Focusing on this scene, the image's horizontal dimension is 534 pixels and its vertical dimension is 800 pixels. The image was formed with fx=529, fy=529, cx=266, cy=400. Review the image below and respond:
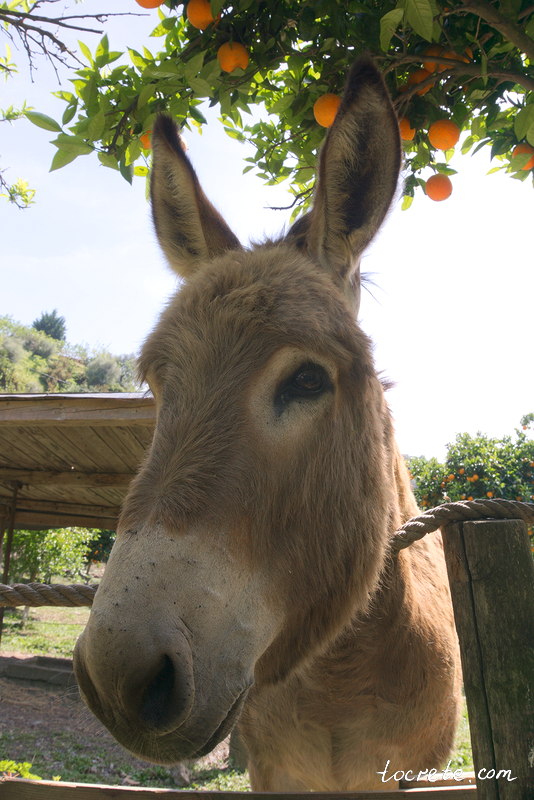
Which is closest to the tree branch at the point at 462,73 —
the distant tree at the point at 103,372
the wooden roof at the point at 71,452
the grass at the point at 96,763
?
the wooden roof at the point at 71,452

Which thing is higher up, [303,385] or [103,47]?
[103,47]

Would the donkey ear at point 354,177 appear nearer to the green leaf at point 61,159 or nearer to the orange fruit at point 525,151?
the orange fruit at point 525,151

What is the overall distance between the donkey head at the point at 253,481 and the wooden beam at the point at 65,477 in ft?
19.9

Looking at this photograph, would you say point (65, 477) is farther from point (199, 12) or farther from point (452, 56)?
point (452, 56)

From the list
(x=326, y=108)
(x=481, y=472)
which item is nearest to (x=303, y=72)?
(x=326, y=108)

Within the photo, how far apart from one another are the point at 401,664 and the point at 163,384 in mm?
1480

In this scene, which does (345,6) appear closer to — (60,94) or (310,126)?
A: (310,126)

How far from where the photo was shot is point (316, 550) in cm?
171

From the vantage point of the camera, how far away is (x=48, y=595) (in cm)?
202

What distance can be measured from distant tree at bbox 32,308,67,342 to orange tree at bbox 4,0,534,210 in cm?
9784

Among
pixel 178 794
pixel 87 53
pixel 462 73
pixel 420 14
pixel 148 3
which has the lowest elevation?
pixel 178 794

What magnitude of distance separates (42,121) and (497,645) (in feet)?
8.88

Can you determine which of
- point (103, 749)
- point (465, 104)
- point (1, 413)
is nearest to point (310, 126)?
point (465, 104)

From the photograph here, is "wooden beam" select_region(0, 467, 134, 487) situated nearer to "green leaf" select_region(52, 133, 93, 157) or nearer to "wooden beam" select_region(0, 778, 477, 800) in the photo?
"green leaf" select_region(52, 133, 93, 157)
